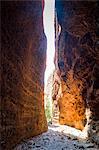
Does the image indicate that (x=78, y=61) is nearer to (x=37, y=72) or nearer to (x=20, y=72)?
(x=37, y=72)

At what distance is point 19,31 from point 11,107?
8.48ft

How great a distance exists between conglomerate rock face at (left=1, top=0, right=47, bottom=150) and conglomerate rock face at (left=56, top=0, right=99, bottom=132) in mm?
1810

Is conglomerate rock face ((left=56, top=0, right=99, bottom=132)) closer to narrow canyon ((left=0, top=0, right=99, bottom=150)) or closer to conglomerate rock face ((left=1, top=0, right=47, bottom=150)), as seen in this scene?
narrow canyon ((left=0, top=0, right=99, bottom=150))

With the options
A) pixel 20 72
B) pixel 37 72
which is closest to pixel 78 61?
pixel 37 72

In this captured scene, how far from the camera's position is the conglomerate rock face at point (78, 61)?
9430 mm

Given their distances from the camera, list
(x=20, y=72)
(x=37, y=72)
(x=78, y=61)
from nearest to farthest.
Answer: (x=20, y=72), (x=37, y=72), (x=78, y=61)

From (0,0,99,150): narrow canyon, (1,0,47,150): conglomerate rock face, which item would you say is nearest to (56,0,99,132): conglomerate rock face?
(0,0,99,150): narrow canyon

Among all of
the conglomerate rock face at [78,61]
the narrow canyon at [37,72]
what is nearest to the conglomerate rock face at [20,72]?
the narrow canyon at [37,72]

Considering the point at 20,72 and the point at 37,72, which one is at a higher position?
the point at 37,72

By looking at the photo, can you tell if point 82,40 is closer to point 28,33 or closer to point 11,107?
point 28,33

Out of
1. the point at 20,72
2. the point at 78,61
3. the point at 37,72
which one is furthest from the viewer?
the point at 78,61

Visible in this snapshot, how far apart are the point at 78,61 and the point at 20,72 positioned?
4856mm

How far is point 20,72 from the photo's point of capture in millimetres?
8047

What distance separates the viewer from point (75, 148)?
8.01 m
